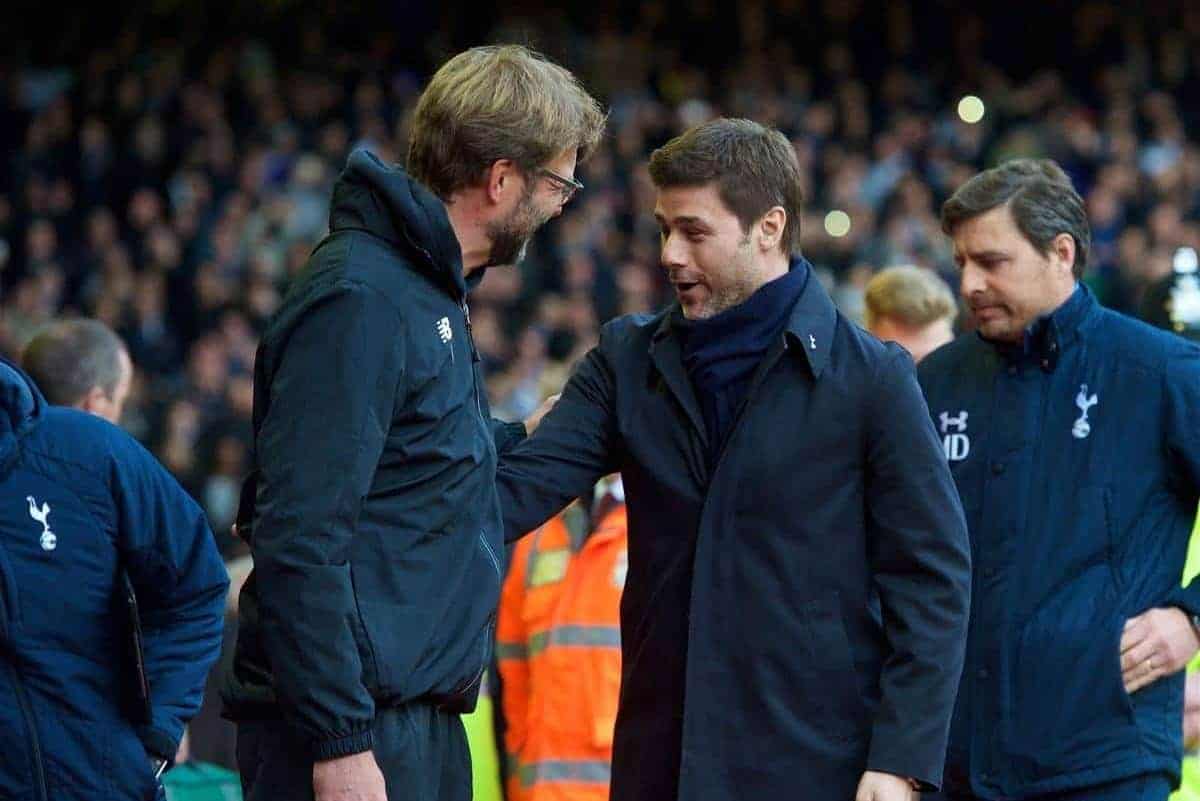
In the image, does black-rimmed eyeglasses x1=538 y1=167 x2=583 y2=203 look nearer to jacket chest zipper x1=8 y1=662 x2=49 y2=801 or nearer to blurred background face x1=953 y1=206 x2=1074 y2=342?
blurred background face x1=953 y1=206 x2=1074 y2=342

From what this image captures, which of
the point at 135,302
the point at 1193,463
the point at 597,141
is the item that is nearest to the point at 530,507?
the point at 597,141

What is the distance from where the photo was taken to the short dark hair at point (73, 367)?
574cm

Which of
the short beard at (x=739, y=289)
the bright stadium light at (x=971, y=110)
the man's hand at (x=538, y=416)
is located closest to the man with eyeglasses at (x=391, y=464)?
the short beard at (x=739, y=289)

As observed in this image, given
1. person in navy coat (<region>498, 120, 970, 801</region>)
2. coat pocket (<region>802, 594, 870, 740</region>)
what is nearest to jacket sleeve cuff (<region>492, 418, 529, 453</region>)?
person in navy coat (<region>498, 120, 970, 801</region>)

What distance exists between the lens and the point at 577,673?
6.14 m

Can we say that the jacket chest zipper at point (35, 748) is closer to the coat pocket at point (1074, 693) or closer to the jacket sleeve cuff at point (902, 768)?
the jacket sleeve cuff at point (902, 768)

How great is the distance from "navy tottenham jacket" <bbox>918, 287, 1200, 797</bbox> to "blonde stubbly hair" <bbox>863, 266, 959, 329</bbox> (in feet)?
5.10

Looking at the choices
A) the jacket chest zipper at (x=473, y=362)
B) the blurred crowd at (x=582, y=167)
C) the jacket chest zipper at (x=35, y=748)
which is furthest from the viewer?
the blurred crowd at (x=582, y=167)

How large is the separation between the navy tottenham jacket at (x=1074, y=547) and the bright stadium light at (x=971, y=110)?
42.3 feet

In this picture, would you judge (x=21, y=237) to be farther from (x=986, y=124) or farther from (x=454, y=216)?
(x=454, y=216)

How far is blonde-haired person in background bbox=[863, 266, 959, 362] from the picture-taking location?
6.86 metres

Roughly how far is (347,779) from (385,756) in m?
0.15

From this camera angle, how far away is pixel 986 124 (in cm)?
1777

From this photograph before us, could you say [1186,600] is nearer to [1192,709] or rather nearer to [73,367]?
[1192,709]
